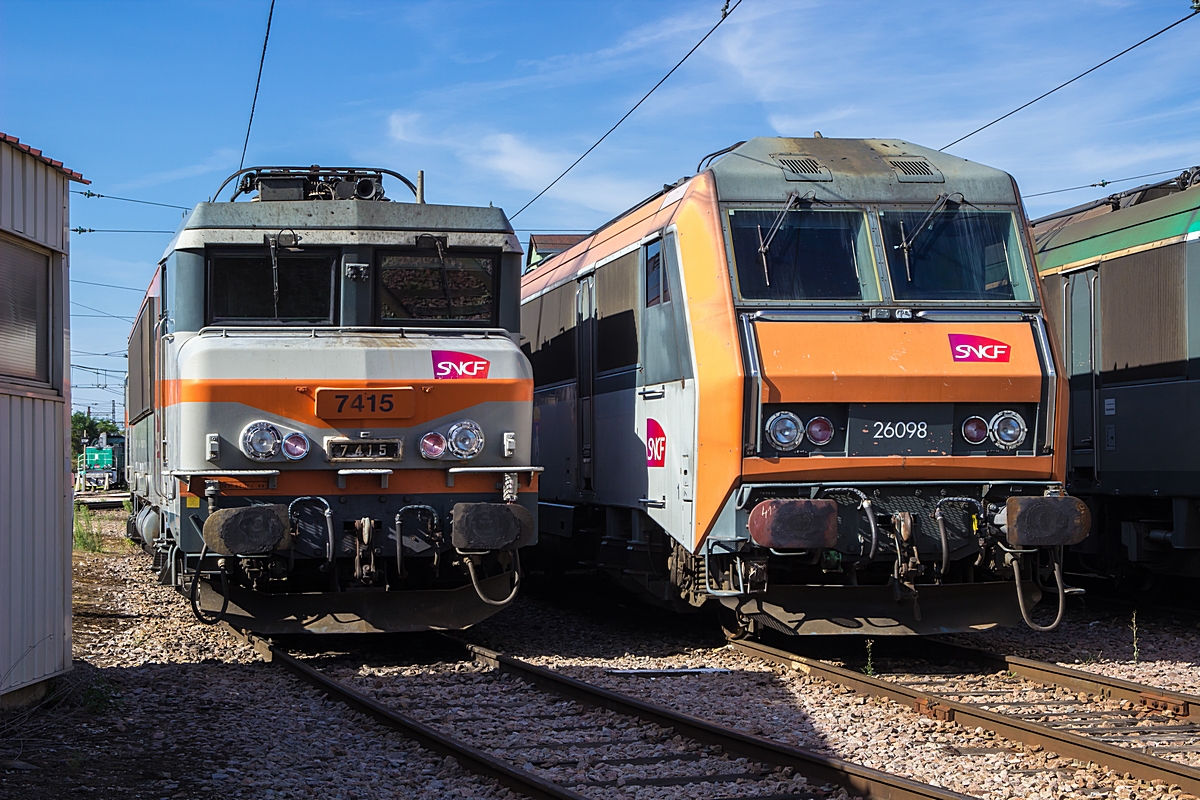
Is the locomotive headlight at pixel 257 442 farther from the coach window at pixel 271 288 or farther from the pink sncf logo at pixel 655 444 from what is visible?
the pink sncf logo at pixel 655 444

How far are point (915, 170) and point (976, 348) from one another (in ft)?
5.47

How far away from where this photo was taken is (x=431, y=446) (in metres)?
9.55

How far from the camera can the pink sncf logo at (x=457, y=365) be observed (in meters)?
9.59

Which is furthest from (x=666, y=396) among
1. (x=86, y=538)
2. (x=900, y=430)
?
(x=86, y=538)

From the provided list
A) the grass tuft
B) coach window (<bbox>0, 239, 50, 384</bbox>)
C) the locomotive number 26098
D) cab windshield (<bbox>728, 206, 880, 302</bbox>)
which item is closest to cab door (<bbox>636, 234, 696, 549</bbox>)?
cab windshield (<bbox>728, 206, 880, 302</bbox>)

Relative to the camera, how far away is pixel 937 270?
9.44 m

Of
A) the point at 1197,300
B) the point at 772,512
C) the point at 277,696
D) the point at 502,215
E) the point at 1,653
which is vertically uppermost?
the point at 502,215

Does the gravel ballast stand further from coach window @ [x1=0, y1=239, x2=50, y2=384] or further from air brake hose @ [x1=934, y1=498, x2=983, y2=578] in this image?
air brake hose @ [x1=934, y1=498, x2=983, y2=578]

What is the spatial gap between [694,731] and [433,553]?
3.05m

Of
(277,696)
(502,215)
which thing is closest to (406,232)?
(502,215)

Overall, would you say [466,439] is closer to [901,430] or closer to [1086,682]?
[901,430]

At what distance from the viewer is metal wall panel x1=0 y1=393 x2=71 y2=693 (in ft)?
24.5

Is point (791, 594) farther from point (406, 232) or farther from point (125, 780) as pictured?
point (125, 780)

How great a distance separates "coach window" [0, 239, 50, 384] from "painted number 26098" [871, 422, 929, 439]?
5.69m
